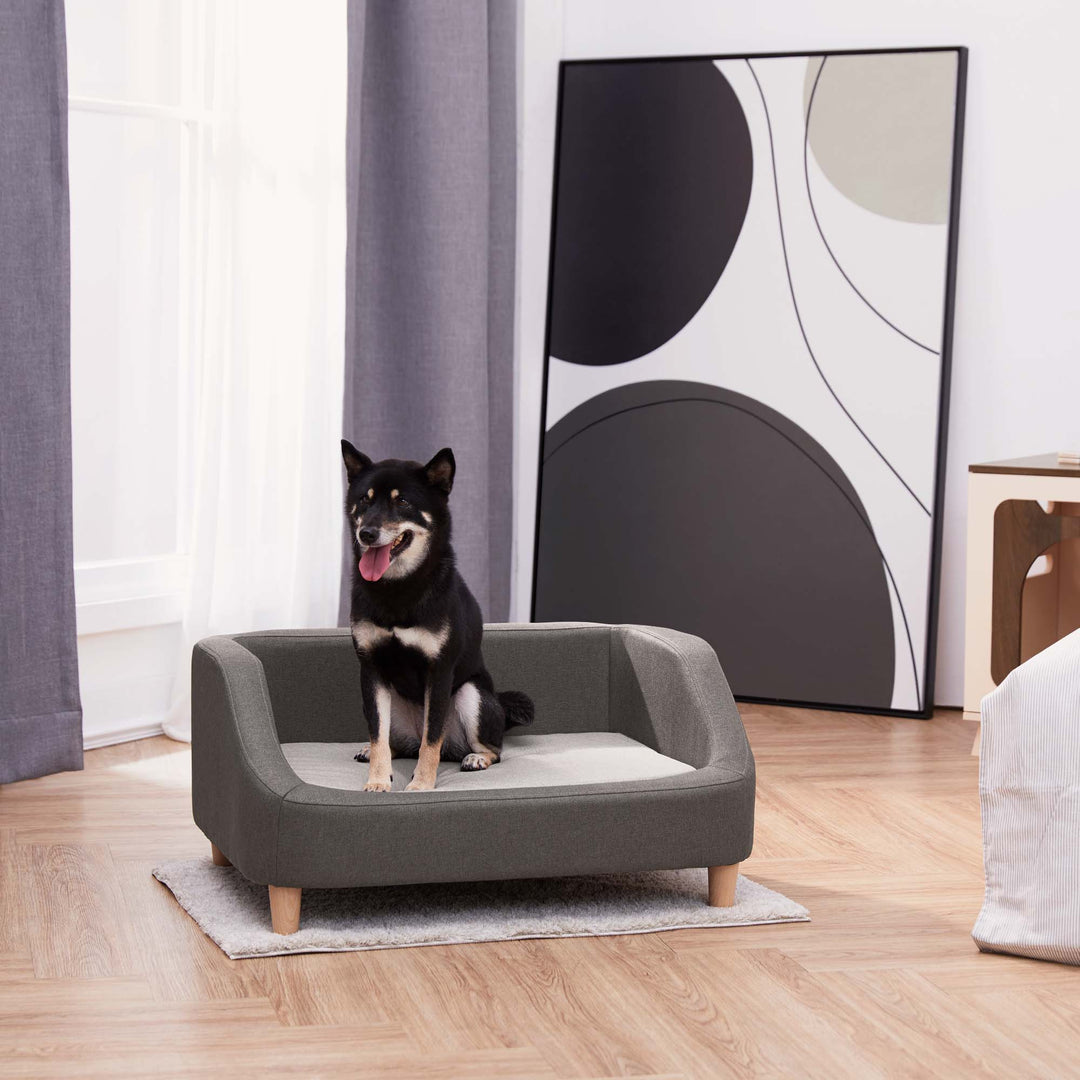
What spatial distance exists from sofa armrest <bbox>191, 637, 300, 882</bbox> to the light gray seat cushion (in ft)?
0.38

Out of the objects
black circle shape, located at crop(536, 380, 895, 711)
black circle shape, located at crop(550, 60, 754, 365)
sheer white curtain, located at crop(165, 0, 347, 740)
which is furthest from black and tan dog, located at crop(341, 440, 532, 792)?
black circle shape, located at crop(550, 60, 754, 365)

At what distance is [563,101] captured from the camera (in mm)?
4453

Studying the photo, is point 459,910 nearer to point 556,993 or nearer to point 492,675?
point 556,993

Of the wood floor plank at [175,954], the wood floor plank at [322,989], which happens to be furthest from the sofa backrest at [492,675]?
the wood floor plank at [322,989]

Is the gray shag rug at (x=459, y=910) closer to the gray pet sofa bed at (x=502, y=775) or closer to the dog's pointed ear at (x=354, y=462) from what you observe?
the gray pet sofa bed at (x=502, y=775)

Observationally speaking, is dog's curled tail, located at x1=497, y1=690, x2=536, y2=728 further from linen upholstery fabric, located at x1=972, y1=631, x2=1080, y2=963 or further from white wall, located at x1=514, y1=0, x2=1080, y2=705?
white wall, located at x1=514, y1=0, x2=1080, y2=705

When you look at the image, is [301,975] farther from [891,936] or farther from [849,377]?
[849,377]

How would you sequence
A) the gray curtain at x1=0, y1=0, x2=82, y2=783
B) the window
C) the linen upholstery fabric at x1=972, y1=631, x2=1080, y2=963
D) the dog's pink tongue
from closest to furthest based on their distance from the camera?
the linen upholstery fabric at x1=972, y1=631, x2=1080, y2=963 < the dog's pink tongue < the gray curtain at x1=0, y1=0, x2=82, y2=783 < the window

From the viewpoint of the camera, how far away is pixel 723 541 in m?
4.29

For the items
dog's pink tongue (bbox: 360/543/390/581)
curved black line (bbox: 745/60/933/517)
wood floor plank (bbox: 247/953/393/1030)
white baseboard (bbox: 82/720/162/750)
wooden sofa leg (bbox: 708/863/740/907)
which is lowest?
white baseboard (bbox: 82/720/162/750)

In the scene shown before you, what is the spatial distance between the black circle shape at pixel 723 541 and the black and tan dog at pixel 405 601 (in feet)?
5.78

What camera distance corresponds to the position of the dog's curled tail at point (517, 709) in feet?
9.29

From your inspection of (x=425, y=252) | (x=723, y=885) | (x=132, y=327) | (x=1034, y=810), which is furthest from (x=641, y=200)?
(x=1034, y=810)

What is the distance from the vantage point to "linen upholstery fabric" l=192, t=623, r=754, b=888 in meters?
Answer: 2.29
